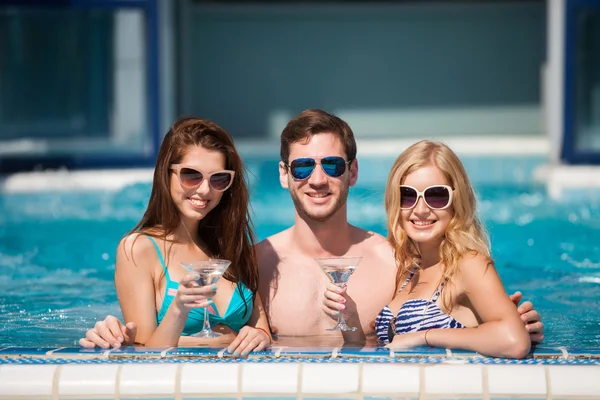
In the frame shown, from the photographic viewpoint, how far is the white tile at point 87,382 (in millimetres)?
3070

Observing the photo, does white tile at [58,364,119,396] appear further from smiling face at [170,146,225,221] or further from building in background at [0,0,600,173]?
building in background at [0,0,600,173]

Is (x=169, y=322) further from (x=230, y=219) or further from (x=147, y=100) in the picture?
(x=147, y=100)

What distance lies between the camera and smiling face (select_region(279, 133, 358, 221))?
3.83 m

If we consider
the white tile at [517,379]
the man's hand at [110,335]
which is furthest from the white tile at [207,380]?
the white tile at [517,379]

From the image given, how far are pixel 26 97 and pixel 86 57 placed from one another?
0.88m

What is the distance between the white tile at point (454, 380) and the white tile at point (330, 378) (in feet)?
0.80

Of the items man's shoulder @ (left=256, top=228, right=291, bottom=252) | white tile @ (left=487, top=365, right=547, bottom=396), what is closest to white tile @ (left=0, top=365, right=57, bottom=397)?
man's shoulder @ (left=256, top=228, right=291, bottom=252)

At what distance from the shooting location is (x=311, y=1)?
1542 centimetres

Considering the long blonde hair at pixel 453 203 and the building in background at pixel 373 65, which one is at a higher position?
the building in background at pixel 373 65

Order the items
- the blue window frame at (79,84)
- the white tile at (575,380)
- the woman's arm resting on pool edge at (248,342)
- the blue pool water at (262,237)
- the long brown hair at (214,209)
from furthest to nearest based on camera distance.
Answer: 1. the blue window frame at (79,84)
2. the blue pool water at (262,237)
3. the long brown hair at (214,209)
4. the woman's arm resting on pool edge at (248,342)
5. the white tile at (575,380)

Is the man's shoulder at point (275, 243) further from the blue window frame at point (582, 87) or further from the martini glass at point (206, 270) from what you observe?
the blue window frame at point (582, 87)

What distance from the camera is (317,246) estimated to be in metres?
4.14

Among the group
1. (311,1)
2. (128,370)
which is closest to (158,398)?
(128,370)

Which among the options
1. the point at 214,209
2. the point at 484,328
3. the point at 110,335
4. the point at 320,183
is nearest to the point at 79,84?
the point at 214,209
